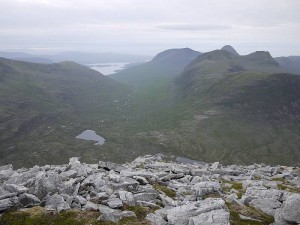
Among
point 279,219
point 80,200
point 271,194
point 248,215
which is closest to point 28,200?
point 80,200

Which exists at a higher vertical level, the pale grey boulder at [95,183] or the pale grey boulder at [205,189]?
the pale grey boulder at [95,183]

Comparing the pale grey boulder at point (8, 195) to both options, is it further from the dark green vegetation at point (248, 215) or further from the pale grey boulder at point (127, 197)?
the dark green vegetation at point (248, 215)

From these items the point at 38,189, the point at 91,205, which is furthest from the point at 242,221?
the point at 38,189

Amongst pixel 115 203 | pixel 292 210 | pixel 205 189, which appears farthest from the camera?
pixel 205 189

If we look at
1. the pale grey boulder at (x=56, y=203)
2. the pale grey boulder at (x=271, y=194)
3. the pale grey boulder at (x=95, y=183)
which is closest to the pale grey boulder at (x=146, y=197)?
the pale grey boulder at (x=95, y=183)

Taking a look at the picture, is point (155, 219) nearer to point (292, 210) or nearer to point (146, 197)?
point (146, 197)

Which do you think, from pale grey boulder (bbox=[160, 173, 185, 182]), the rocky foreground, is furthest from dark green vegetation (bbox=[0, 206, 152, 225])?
pale grey boulder (bbox=[160, 173, 185, 182])

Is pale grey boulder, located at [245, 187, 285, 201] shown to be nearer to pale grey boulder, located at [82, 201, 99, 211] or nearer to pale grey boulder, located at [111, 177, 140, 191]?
pale grey boulder, located at [111, 177, 140, 191]
